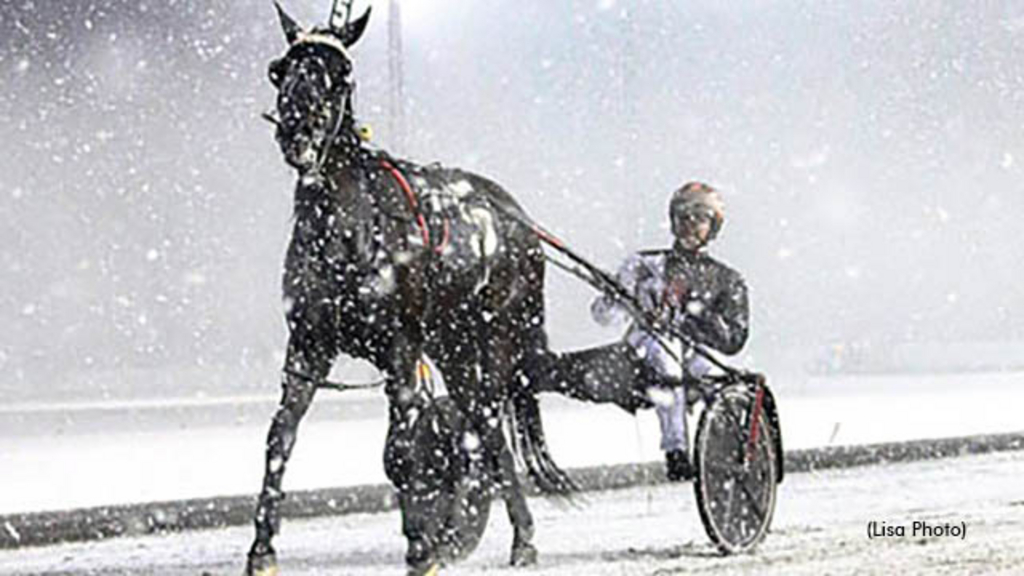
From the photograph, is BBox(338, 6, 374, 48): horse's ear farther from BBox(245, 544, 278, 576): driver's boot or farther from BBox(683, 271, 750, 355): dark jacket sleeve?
BBox(683, 271, 750, 355): dark jacket sleeve

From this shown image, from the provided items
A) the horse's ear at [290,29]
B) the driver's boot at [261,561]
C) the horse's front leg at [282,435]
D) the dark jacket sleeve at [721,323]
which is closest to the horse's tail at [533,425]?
the dark jacket sleeve at [721,323]

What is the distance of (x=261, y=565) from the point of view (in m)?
6.96

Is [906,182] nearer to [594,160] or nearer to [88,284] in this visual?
[594,160]

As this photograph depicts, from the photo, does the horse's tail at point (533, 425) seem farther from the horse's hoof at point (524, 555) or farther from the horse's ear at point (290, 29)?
the horse's ear at point (290, 29)

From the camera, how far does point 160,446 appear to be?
16.3 m

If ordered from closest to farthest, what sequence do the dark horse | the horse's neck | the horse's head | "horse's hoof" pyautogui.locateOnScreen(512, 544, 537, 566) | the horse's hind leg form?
1. the horse's head
2. the dark horse
3. the horse's neck
4. the horse's hind leg
5. "horse's hoof" pyautogui.locateOnScreen(512, 544, 537, 566)

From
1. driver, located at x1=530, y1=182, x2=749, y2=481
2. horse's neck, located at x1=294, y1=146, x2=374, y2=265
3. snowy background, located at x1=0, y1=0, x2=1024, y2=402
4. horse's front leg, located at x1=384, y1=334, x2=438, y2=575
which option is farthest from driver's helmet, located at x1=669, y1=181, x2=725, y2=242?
snowy background, located at x1=0, y1=0, x2=1024, y2=402

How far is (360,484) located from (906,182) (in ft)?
118

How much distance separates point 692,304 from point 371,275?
202 cm

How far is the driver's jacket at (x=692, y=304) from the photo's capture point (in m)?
8.30

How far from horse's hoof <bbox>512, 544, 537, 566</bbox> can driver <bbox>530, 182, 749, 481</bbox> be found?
2.28 ft

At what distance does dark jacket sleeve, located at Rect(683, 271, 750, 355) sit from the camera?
27.3 feet

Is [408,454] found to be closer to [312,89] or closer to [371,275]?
[371,275]

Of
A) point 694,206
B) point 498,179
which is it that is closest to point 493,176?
point 498,179
